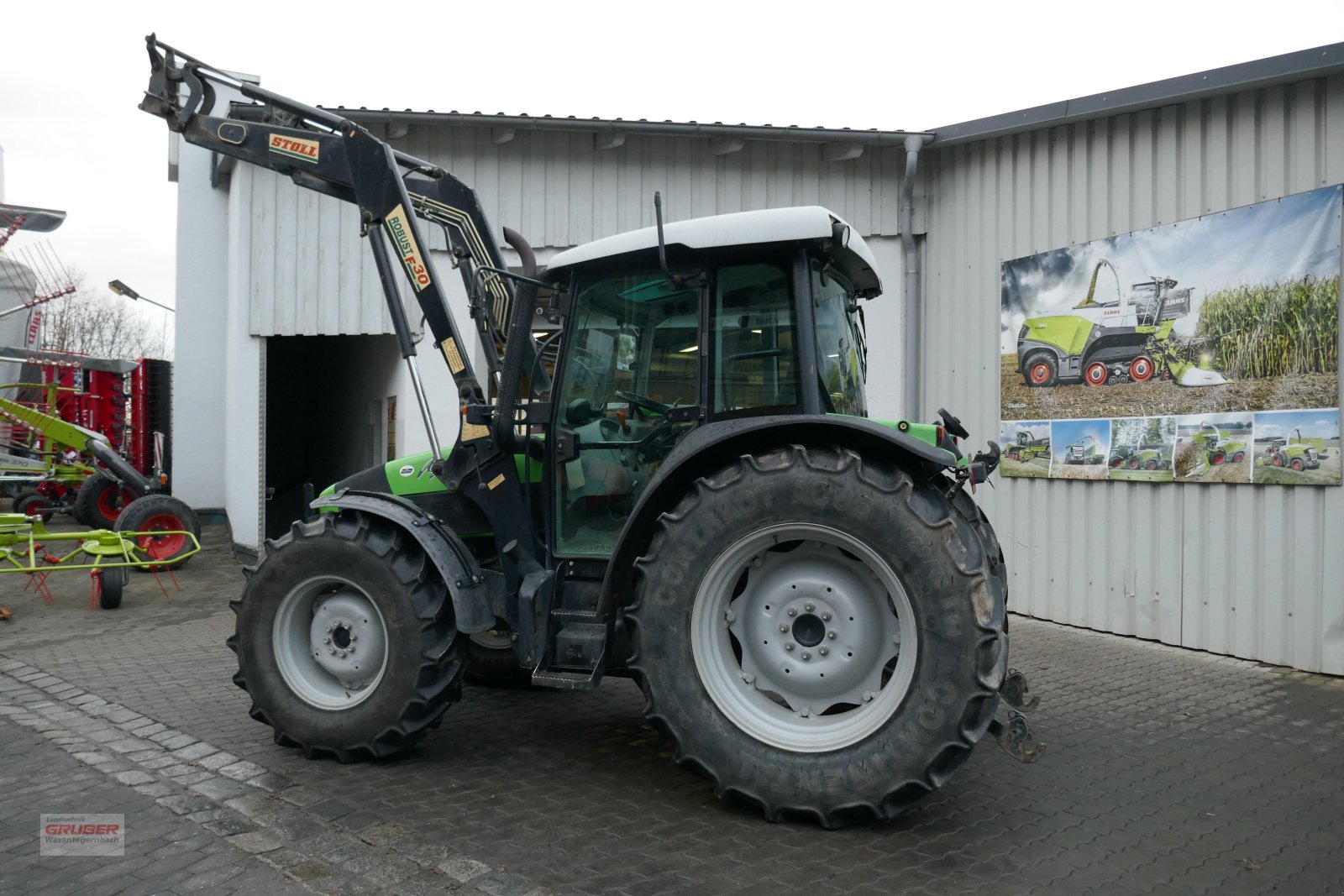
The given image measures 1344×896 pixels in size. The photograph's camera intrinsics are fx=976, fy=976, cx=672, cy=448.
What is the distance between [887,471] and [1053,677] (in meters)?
3.52

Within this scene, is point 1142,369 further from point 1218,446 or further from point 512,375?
point 512,375

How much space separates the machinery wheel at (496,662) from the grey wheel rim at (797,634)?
90.1 inches

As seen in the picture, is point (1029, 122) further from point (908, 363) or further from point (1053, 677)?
point (1053, 677)

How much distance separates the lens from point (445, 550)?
4562mm

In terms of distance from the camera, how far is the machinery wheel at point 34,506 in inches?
595

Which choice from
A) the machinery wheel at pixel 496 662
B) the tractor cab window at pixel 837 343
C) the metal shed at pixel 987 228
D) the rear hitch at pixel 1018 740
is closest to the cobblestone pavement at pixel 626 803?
the machinery wheel at pixel 496 662

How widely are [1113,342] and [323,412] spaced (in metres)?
13.2

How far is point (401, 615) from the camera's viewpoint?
4.44 m

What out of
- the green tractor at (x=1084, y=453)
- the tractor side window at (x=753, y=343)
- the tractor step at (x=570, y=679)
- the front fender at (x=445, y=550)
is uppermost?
the tractor side window at (x=753, y=343)

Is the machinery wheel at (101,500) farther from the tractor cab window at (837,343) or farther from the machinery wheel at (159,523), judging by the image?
the tractor cab window at (837,343)

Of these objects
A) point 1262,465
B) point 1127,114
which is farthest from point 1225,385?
point 1127,114

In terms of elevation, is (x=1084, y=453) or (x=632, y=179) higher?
(x=632, y=179)

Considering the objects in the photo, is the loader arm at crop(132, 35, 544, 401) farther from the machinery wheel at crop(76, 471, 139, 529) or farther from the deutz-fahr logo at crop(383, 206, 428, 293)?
the machinery wheel at crop(76, 471, 139, 529)

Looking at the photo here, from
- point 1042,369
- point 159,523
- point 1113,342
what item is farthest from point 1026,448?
point 159,523
